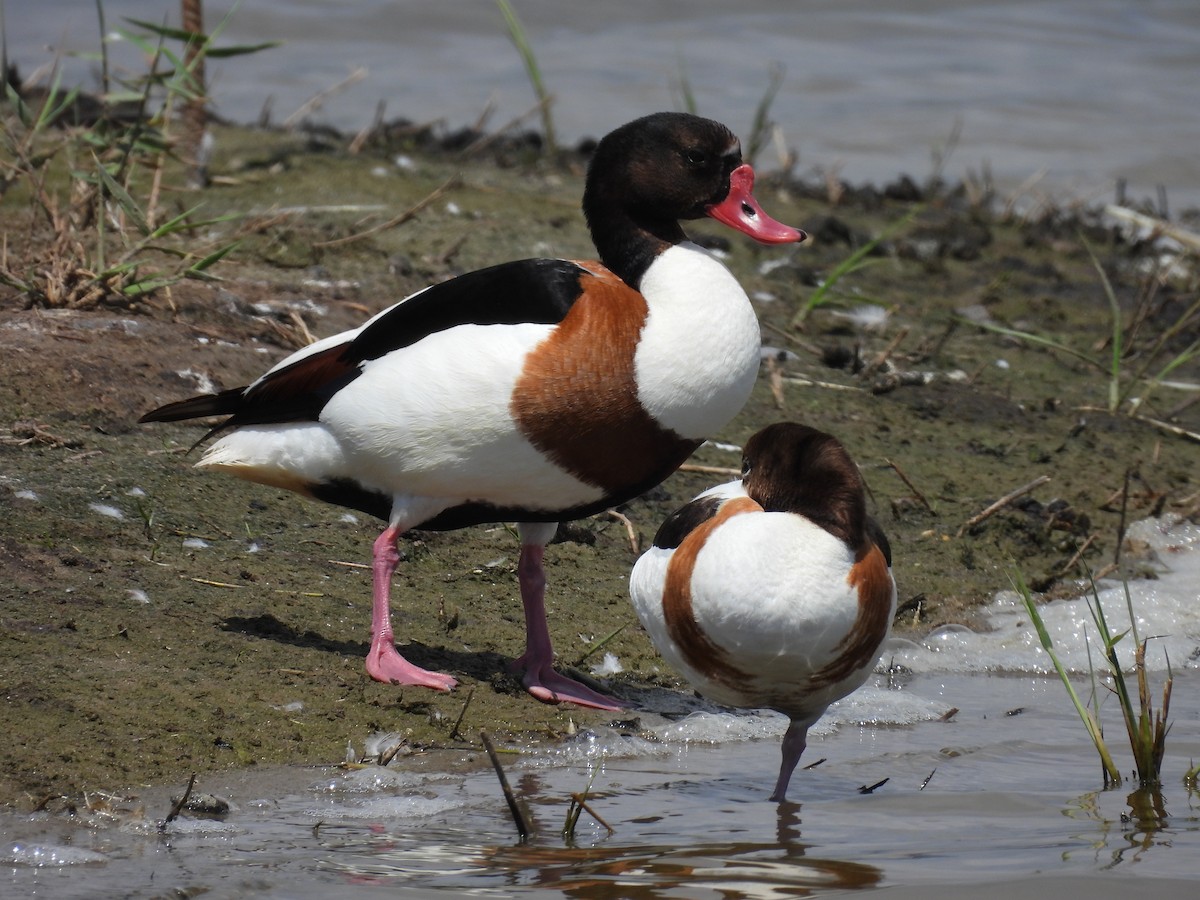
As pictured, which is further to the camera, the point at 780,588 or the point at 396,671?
the point at 396,671

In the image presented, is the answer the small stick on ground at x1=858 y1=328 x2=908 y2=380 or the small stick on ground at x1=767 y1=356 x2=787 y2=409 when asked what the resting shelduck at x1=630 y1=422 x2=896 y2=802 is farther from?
the small stick on ground at x1=858 y1=328 x2=908 y2=380

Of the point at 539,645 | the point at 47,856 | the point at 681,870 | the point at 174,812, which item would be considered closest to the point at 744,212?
the point at 539,645

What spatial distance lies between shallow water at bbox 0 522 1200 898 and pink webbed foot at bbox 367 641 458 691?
1.14 ft

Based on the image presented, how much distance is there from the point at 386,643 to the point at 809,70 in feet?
42.1

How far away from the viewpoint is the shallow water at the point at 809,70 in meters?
13.4

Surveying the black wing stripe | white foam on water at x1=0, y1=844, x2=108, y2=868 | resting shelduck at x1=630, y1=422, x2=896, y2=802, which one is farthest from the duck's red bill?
white foam on water at x1=0, y1=844, x2=108, y2=868

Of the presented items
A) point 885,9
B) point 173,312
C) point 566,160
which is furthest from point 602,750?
point 885,9

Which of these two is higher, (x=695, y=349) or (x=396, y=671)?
(x=695, y=349)

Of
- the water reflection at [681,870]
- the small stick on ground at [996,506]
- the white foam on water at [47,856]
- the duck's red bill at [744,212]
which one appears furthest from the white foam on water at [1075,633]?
the white foam on water at [47,856]

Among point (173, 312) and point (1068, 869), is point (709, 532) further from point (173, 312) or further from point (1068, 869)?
point (173, 312)

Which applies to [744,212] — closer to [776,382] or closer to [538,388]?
[538,388]

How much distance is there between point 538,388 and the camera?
13.4 feet

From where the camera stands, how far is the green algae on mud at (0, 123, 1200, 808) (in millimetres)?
3992

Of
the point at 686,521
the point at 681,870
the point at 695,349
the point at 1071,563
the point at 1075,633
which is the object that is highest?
the point at 695,349
